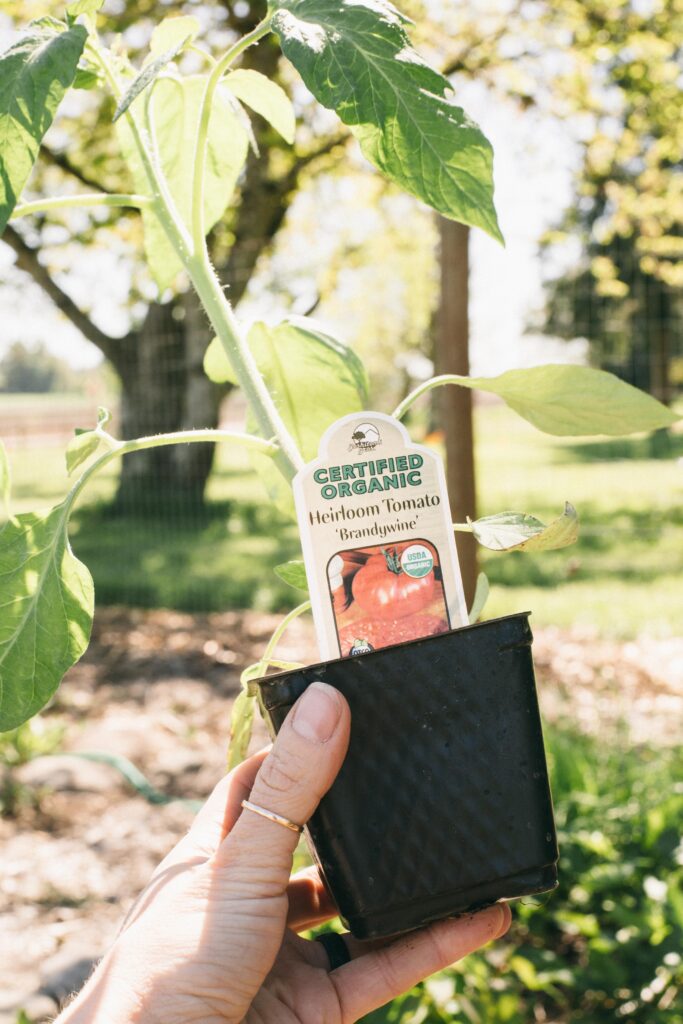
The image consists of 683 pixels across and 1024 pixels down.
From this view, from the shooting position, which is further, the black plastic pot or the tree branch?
the tree branch

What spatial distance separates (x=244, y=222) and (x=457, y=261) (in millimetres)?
6028

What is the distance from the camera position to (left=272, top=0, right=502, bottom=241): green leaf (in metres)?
0.64

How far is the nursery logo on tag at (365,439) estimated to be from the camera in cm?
73

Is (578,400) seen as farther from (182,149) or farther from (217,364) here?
(182,149)

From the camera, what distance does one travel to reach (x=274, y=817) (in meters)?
0.75

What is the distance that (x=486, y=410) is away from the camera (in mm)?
23422

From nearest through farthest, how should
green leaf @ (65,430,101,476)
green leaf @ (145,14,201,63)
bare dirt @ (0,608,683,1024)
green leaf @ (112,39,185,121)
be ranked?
green leaf @ (112,39,185,121) < green leaf @ (65,430,101,476) < green leaf @ (145,14,201,63) < bare dirt @ (0,608,683,1024)

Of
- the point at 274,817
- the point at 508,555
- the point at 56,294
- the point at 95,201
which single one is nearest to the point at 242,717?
the point at 274,817

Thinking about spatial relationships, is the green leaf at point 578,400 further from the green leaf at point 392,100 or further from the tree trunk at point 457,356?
the tree trunk at point 457,356

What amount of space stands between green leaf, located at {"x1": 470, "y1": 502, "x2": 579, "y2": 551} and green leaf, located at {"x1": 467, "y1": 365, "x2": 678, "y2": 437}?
112mm

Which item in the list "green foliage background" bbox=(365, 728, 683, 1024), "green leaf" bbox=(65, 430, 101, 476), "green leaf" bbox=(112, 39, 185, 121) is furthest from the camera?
"green foliage background" bbox=(365, 728, 683, 1024)

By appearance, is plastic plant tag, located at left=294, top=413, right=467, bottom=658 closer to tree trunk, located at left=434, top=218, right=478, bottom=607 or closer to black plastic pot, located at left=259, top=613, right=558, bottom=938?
black plastic pot, located at left=259, top=613, right=558, bottom=938

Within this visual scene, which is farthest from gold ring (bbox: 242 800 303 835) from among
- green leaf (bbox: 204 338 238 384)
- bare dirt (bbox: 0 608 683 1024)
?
bare dirt (bbox: 0 608 683 1024)

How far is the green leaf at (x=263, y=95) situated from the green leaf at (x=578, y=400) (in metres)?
0.29
